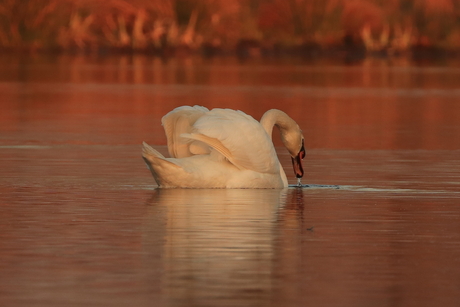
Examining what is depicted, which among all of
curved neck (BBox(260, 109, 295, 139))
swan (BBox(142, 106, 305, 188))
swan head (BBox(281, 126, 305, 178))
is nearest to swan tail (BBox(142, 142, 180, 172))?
swan (BBox(142, 106, 305, 188))

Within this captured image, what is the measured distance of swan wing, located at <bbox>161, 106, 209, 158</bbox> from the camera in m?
13.5

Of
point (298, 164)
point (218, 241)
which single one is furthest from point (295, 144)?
point (218, 241)

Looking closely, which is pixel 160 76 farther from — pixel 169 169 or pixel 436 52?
pixel 169 169

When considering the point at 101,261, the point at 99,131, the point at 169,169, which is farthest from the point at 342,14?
the point at 101,261

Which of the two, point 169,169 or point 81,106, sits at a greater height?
point 81,106

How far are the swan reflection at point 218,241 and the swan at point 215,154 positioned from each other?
0.10m

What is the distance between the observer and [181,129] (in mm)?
13531

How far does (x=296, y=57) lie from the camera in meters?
62.5

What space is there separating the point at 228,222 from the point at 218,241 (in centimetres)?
99

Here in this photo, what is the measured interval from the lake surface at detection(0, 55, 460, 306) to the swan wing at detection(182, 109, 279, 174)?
295 mm

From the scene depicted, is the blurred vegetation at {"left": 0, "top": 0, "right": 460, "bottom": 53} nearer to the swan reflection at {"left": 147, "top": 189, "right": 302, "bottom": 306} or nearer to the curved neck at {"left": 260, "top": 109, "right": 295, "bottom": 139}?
the curved neck at {"left": 260, "top": 109, "right": 295, "bottom": 139}

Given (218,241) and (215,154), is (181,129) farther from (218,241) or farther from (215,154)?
(218,241)

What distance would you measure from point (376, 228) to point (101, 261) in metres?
2.58

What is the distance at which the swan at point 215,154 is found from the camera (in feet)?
42.4
